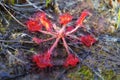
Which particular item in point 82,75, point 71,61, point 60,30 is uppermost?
point 60,30

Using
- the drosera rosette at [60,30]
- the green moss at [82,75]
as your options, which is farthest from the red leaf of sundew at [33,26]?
the green moss at [82,75]

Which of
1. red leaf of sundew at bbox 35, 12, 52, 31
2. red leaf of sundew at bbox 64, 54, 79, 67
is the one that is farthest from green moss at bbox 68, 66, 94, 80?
red leaf of sundew at bbox 35, 12, 52, 31

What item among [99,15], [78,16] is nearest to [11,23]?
[78,16]

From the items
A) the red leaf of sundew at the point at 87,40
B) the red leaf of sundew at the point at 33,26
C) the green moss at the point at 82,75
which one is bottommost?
the green moss at the point at 82,75

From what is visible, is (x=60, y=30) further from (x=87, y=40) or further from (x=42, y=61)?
(x=42, y=61)

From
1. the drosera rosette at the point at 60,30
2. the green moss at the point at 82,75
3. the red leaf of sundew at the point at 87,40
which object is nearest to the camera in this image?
the green moss at the point at 82,75

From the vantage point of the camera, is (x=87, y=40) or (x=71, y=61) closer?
(x=71, y=61)

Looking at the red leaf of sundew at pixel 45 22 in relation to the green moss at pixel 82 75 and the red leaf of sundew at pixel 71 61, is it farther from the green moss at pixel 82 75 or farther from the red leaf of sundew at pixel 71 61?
the green moss at pixel 82 75

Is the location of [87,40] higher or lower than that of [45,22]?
lower

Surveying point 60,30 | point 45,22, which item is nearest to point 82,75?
point 60,30

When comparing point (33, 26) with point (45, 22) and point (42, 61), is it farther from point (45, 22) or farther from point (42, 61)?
point (42, 61)

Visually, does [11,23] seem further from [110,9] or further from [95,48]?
[110,9]
